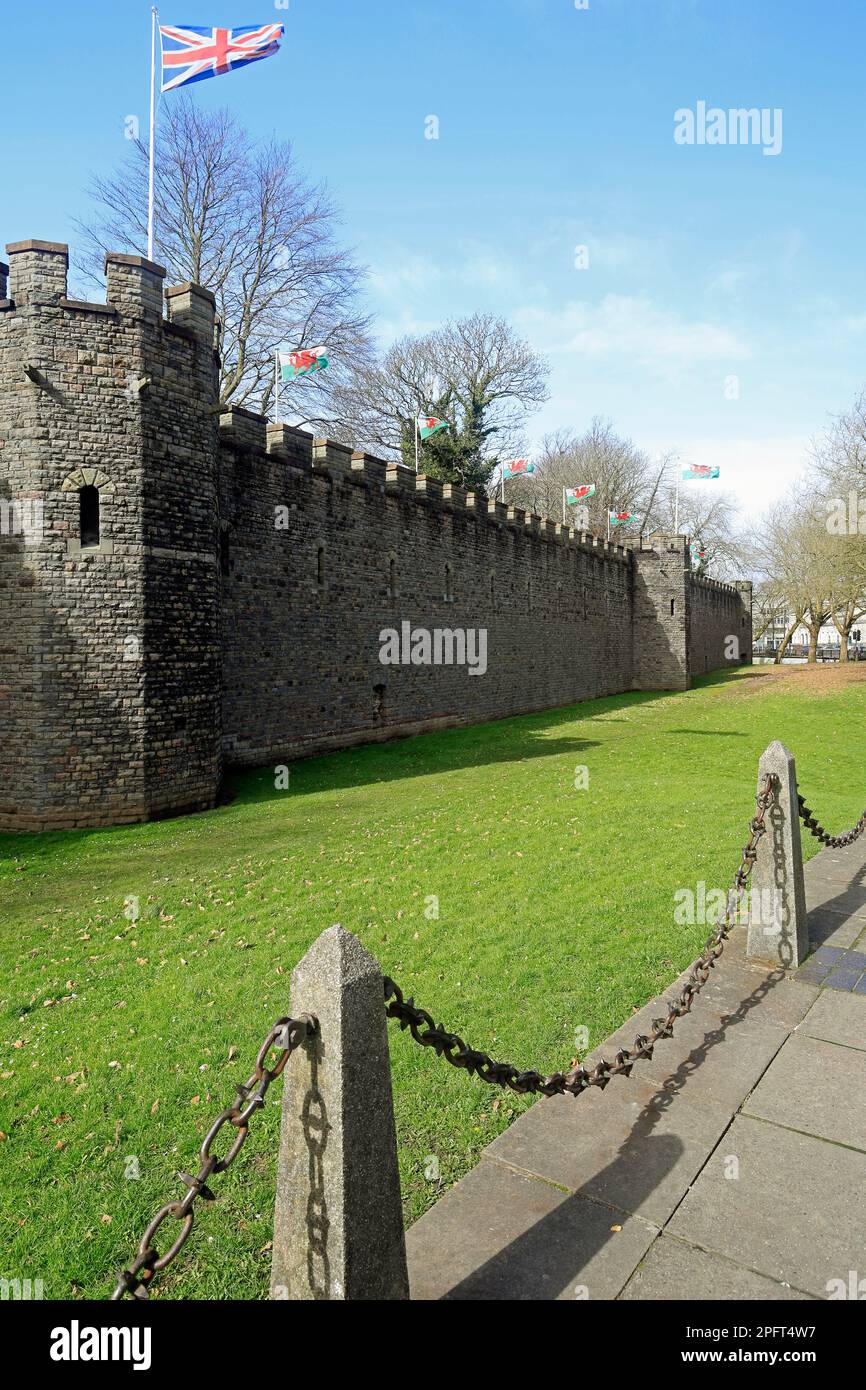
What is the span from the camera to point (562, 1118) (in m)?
3.63

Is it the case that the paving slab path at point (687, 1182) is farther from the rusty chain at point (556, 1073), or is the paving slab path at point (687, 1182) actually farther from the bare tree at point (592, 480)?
the bare tree at point (592, 480)

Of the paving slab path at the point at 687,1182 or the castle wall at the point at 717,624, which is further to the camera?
the castle wall at the point at 717,624

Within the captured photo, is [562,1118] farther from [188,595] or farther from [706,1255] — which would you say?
[188,595]

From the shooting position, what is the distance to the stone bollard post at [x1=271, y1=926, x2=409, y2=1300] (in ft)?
6.94

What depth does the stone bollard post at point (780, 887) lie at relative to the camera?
17.1 feet

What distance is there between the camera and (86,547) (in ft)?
36.3

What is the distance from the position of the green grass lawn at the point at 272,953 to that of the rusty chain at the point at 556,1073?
1.90ft

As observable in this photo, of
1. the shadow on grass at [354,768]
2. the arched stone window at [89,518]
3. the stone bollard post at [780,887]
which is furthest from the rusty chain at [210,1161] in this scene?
the arched stone window at [89,518]

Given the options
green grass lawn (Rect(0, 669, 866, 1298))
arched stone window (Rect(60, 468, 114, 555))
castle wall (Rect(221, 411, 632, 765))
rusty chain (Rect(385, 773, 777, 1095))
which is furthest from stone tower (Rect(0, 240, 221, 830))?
rusty chain (Rect(385, 773, 777, 1095))

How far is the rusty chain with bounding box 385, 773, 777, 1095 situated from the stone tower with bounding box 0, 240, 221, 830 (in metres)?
8.74

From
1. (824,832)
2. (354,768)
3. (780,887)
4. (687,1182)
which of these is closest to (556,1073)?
(687,1182)

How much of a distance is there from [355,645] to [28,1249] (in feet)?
47.7

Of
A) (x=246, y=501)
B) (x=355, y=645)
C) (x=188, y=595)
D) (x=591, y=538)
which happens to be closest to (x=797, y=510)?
(x=591, y=538)

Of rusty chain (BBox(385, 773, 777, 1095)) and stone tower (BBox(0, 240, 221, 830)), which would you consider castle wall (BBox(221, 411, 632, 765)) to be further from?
rusty chain (BBox(385, 773, 777, 1095))
